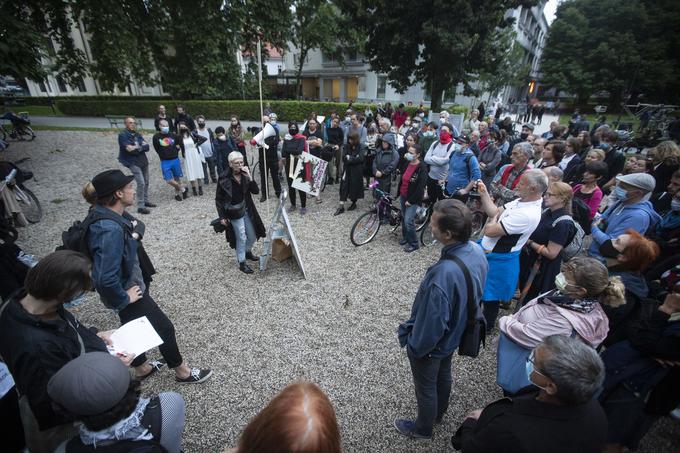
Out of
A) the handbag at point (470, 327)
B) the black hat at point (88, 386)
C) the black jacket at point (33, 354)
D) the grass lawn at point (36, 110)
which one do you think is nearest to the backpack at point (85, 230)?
the black jacket at point (33, 354)

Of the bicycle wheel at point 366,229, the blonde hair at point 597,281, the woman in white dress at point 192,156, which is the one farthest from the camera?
the woman in white dress at point 192,156

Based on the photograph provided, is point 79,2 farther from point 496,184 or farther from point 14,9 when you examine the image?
point 496,184

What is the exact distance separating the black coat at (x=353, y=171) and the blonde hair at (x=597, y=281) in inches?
221

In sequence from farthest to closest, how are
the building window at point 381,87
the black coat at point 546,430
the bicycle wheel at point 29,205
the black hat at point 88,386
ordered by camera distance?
the building window at point 381,87
the bicycle wheel at point 29,205
the black coat at point 546,430
the black hat at point 88,386

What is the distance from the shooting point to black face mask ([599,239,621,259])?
2922mm

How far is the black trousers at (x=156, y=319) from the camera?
2.80 metres

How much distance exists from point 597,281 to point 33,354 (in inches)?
141

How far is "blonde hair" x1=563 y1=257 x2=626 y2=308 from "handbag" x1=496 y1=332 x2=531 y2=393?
2.14 feet

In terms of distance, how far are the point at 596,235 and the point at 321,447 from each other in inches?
163

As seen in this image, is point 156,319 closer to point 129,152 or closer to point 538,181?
point 538,181

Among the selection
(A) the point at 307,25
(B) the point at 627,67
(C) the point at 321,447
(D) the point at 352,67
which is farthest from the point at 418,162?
(B) the point at 627,67

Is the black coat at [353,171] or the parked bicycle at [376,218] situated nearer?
the parked bicycle at [376,218]

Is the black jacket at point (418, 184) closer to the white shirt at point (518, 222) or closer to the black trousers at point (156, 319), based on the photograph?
the white shirt at point (518, 222)

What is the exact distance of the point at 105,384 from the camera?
51.2 inches
